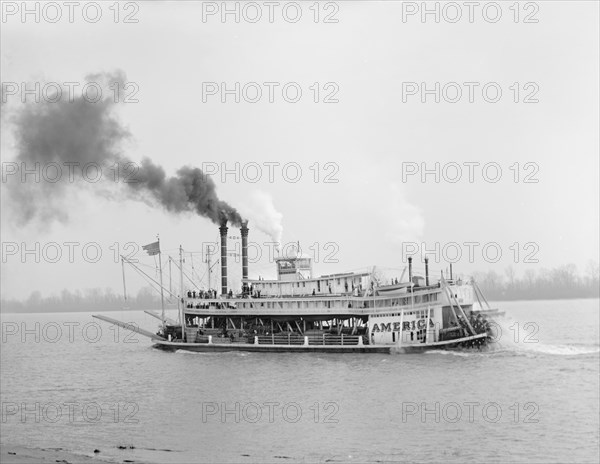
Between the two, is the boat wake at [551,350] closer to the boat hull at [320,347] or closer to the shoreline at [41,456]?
the boat hull at [320,347]

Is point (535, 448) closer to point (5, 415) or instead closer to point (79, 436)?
point (79, 436)

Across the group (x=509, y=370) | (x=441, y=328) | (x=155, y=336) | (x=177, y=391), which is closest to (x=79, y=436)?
(x=177, y=391)

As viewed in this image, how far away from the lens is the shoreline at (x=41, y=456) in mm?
28469

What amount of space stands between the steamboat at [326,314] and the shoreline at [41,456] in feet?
111

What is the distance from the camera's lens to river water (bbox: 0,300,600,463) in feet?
106

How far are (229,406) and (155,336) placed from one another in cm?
3335

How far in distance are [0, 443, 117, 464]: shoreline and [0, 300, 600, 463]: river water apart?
95 centimetres

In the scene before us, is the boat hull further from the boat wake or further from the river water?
the boat wake

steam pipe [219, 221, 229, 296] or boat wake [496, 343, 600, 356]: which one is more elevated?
steam pipe [219, 221, 229, 296]

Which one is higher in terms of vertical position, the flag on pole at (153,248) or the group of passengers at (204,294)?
the flag on pole at (153,248)

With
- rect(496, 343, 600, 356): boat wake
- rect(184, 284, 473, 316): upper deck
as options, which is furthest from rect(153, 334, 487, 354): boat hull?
rect(496, 343, 600, 356): boat wake

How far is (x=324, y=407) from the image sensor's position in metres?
41.3

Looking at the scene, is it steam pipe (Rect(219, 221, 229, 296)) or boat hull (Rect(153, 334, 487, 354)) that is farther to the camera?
steam pipe (Rect(219, 221, 229, 296))

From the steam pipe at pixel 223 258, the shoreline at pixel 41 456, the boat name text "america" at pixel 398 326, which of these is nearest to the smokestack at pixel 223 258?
the steam pipe at pixel 223 258
